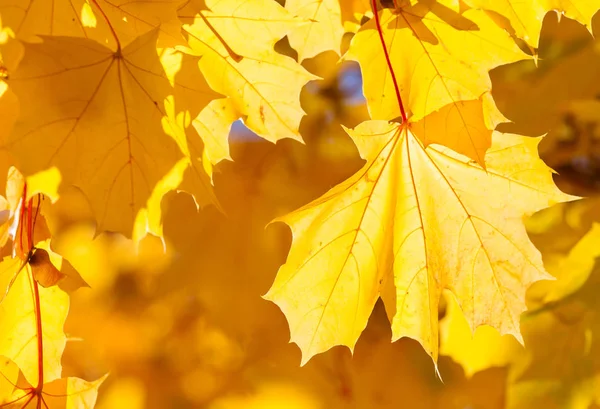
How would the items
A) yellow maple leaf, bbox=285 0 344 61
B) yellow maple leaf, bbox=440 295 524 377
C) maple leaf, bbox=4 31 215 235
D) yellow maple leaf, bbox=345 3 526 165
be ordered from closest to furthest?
1. maple leaf, bbox=4 31 215 235
2. yellow maple leaf, bbox=345 3 526 165
3. yellow maple leaf, bbox=285 0 344 61
4. yellow maple leaf, bbox=440 295 524 377

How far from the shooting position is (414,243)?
765 millimetres

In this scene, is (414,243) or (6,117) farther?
(414,243)

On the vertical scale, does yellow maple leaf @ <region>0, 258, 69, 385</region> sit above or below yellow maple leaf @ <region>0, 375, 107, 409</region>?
above

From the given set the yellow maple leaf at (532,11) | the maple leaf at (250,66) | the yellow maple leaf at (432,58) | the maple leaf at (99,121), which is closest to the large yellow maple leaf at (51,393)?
the maple leaf at (99,121)

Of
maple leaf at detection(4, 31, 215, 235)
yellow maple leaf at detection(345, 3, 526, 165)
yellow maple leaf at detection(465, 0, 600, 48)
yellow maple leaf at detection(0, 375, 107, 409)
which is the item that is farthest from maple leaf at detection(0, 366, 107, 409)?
yellow maple leaf at detection(465, 0, 600, 48)

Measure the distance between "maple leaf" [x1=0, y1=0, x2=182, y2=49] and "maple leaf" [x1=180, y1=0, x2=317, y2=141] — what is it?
7 cm

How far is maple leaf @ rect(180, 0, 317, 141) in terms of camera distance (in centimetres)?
68

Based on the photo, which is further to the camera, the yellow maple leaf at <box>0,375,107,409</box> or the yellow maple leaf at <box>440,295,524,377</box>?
the yellow maple leaf at <box>440,295,524,377</box>

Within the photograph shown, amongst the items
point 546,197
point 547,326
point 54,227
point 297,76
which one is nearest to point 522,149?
point 546,197

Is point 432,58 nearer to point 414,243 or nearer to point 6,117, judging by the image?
point 414,243

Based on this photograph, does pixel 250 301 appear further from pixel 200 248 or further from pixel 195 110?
pixel 195 110

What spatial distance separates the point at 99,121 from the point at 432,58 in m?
0.38

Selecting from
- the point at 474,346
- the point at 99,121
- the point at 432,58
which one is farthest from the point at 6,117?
the point at 474,346

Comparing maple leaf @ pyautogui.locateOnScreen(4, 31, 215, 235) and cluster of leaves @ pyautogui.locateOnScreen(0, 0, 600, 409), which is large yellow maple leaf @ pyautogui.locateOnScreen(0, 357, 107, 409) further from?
maple leaf @ pyautogui.locateOnScreen(4, 31, 215, 235)
